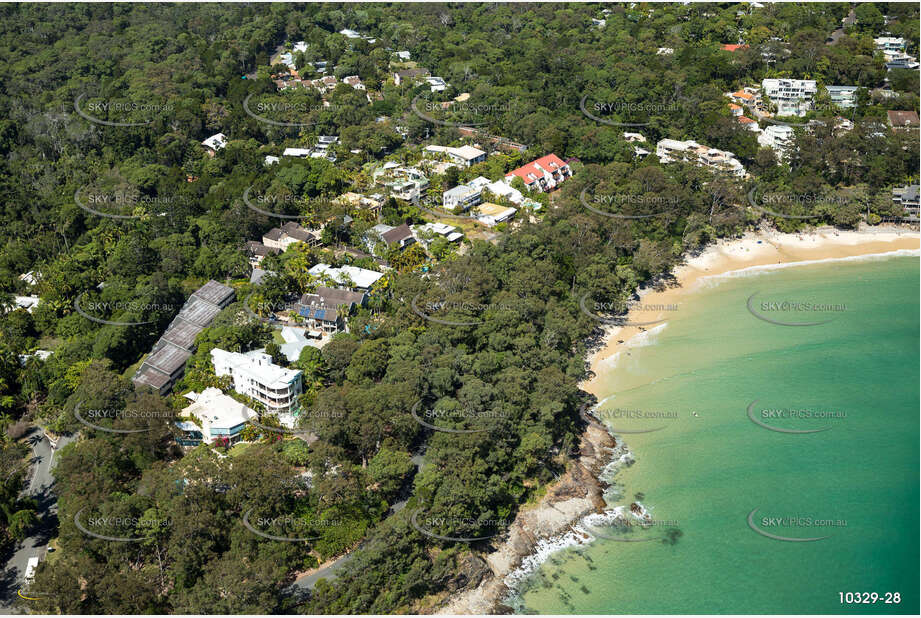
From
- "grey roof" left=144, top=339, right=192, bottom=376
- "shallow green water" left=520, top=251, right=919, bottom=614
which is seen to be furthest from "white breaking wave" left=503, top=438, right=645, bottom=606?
"grey roof" left=144, top=339, right=192, bottom=376

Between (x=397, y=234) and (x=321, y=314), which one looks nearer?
(x=321, y=314)

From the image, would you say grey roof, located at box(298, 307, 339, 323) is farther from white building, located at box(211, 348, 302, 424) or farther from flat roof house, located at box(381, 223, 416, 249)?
flat roof house, located at box(381, 223, 416, 249)

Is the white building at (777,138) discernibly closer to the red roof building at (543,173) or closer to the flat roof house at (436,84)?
the red roof building at (543,173)

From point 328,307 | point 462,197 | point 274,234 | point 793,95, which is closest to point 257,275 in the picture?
point 274,234

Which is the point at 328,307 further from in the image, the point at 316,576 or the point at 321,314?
the point at 316,576

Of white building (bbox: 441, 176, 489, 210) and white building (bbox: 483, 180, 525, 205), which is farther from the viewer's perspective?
white building (bbox: 483, 180, 525, 205)
